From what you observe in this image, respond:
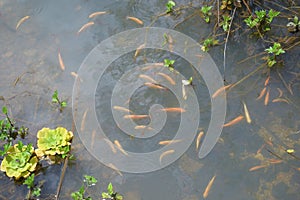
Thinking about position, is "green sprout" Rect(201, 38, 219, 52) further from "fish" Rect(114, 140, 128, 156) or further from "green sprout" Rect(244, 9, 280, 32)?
"fish" Rect(114, 140, 128, 156)

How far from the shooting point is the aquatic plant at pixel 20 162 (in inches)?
120

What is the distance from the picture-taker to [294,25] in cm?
366

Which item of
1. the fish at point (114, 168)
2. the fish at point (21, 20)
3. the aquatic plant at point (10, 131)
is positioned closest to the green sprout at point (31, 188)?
the aquatic plant at point (10, 131)

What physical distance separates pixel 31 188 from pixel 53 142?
1.24 ft

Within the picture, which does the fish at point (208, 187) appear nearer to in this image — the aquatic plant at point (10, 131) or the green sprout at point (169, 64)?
the green sprout at point (169, 64)

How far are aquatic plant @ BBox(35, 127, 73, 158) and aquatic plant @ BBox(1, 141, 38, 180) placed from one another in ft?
0.25

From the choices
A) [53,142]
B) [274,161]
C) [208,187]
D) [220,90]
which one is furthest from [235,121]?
[53,142]

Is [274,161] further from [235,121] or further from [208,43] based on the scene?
[208,43]

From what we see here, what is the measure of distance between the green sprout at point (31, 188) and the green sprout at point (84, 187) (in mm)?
264

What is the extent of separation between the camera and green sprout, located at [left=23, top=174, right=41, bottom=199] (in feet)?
9.82

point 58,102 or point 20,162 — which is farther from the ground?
point 58,102

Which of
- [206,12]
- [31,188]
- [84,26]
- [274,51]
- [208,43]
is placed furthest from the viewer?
[84,26]

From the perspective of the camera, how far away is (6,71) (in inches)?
146

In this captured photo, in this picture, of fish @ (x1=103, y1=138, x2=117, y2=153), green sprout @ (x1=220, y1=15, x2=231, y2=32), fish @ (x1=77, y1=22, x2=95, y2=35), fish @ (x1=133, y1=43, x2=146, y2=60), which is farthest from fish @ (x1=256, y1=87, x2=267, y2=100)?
fish @ (x1=77, y1=22, x2=95, y2=35)
